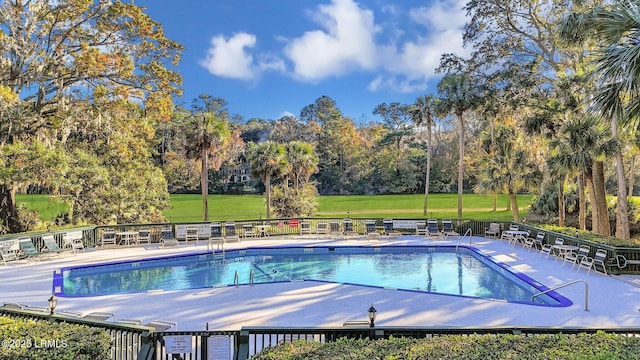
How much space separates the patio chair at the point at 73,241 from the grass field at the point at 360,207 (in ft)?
59.5

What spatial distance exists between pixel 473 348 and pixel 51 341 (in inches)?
169

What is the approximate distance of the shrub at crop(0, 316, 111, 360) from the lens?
13.0ft

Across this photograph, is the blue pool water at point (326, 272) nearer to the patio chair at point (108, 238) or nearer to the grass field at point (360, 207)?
the patio chair at point (108, 238)

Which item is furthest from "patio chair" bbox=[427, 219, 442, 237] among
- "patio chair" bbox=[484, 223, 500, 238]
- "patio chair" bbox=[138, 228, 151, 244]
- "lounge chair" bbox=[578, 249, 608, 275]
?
"patio chair" bbox=[138, 228, 151, 244]

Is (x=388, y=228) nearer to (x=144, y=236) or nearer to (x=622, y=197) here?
(x=622, y=197)

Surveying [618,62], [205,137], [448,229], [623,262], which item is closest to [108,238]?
[205,137]

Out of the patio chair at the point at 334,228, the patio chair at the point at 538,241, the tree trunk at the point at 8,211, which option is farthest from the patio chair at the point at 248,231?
the patio chair at the point at 538,241

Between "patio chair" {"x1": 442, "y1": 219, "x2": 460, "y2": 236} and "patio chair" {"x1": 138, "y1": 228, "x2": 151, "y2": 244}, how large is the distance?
491 inches

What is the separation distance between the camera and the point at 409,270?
13.2m

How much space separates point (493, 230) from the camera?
57.1 ft

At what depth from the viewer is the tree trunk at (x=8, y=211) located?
1652 cm

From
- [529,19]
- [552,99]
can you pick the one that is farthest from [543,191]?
[529,19]

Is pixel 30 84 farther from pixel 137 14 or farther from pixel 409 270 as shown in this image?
pixel 409 270

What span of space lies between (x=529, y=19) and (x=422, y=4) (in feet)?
45.2
